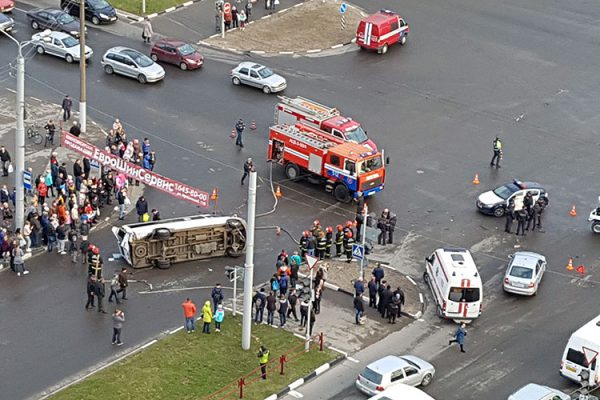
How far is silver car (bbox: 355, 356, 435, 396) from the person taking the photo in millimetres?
47625

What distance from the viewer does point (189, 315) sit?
2025 inches

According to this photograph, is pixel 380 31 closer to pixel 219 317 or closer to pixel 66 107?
pixel 66 107

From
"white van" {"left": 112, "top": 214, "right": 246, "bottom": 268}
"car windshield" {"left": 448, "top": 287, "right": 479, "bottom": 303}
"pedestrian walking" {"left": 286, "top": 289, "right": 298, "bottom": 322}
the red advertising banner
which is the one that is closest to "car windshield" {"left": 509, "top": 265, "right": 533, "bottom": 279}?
"car windshield" {"left": 448, "top": 287, "right": 479, "bottom": 303}

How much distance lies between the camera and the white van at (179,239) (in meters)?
56.2

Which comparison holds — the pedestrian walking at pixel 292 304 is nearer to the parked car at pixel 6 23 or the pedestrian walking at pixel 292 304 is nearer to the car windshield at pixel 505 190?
the car windshield at pixel 505 190

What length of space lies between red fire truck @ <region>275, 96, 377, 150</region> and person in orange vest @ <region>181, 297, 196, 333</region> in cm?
1688

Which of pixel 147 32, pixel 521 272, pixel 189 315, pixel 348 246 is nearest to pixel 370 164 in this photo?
pixel 348 246

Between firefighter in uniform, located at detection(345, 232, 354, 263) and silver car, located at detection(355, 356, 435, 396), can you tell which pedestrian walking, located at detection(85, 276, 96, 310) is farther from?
firefighter in uniform, located at detection(345, 232, 354, 263)

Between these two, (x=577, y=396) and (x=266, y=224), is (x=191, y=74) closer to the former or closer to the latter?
(x=266, y=224)

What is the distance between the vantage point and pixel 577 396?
4906cm

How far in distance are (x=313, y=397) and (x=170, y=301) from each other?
28.9 ft

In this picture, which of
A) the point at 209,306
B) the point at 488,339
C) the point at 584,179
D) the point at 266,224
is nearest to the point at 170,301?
the point at 209,306

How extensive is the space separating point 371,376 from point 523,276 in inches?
430

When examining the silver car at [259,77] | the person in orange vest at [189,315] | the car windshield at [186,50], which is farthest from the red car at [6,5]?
the person in orange vest at [189,315]
